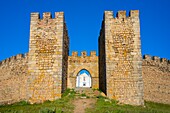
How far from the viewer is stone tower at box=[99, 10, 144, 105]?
13708 mm

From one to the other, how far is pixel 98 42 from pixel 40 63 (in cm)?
571

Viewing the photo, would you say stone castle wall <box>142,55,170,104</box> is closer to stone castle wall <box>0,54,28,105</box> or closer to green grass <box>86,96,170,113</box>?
green grass <box>86,96,170,113</box>

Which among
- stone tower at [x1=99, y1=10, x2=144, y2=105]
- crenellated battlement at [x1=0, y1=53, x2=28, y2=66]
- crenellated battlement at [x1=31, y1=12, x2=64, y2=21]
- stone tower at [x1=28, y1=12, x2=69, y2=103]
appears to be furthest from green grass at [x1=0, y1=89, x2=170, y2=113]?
crenellated battlement at [x1=0, y1=53, x2=28, y2=66]

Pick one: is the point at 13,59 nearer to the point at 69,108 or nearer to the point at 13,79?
the point at 13,79

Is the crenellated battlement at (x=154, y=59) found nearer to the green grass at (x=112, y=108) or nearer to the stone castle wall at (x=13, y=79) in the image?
the green grass at (x=112, y=108)

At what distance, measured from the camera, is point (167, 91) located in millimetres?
19531

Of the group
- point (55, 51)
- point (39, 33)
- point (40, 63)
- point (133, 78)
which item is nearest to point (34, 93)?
point (40, 63)

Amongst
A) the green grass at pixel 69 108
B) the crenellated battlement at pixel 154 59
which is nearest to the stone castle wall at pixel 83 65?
the green grass at pixel 69 108

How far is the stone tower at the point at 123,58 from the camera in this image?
1371 cm

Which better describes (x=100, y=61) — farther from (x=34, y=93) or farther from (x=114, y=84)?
(x=34, y=93)

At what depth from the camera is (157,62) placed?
1981 cm

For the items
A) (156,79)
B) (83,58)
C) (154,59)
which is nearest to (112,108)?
(83,58)

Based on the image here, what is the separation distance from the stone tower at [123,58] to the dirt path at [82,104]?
1223 millimetres

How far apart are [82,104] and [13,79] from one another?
31.4 ft
